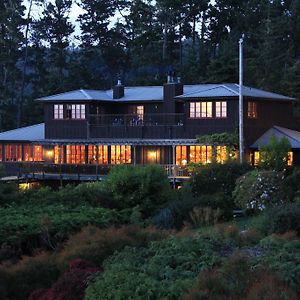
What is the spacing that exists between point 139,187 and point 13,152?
68.9ft

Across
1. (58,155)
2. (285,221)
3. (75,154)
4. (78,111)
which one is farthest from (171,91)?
(285,221)

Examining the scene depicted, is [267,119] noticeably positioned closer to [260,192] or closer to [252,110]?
[252,110]

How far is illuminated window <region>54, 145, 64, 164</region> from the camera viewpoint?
4258 cm

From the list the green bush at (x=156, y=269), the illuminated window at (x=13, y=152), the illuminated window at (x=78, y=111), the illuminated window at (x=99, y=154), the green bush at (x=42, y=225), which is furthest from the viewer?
the illuminated window at (x=13, y=152)

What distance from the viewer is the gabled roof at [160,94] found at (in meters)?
38.3

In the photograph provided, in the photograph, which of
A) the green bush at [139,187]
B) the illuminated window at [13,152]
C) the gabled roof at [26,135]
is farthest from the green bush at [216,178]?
the illuminated window at [13,152]

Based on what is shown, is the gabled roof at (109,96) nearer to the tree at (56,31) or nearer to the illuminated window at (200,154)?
the illuminated window at (200,154)

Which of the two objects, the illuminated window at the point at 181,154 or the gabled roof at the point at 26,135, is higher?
the gabled roof at the point at 26,135

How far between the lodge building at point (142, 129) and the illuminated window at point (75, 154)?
0.20ft

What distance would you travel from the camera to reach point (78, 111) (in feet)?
139

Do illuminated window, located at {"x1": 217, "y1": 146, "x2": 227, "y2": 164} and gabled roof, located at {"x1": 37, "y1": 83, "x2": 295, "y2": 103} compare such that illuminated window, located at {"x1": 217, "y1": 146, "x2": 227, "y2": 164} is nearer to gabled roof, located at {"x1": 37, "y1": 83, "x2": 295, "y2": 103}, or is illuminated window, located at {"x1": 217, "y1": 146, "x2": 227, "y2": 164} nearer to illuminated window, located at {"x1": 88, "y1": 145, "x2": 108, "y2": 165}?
gabled roof, located at {"x1": 37, "y1": 83, "x2": 295, "y2": 103}

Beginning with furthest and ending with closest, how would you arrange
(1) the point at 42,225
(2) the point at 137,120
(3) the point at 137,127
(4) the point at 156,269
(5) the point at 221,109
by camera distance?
1. (2) the point at 137,120
2. (3) the point at 137,127
3. (5) the point at 221,109
4. (1) the point at 42,225
5. (4) the point at 156,269

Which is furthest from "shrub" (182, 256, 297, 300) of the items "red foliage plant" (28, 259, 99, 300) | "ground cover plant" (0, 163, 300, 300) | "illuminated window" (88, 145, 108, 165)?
"illuminated window" (88, 145, 108, 165)

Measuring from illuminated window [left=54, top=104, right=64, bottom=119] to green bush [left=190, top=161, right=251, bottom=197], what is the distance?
15.9m
